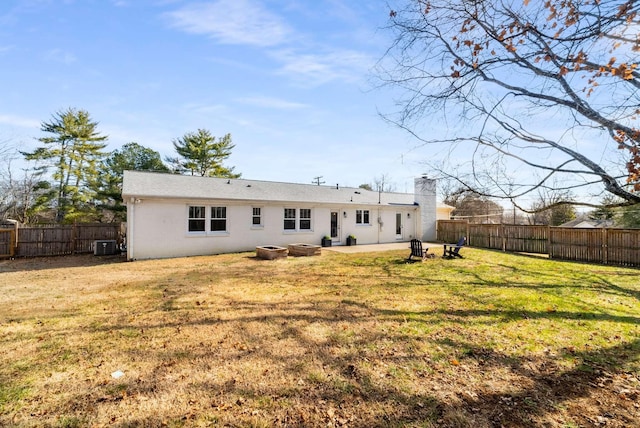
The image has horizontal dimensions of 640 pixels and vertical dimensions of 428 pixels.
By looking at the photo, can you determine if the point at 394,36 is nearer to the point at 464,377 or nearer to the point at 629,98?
the point at 629,98

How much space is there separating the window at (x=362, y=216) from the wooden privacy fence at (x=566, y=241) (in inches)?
267

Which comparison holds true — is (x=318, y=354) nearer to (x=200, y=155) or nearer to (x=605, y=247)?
(x=605, y=247)

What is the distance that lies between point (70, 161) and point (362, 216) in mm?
24906

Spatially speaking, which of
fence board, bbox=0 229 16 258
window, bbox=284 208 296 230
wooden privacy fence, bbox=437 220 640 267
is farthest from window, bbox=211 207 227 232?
wooden privacy fence, bbox=437 220 640 267

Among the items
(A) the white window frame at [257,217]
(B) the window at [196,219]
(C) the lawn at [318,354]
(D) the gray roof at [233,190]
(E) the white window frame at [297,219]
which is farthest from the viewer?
(E) the white window frame at [297,219]

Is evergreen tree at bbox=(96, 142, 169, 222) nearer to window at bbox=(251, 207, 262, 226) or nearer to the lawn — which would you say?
window at bbox=(251, 207, 262, 226)

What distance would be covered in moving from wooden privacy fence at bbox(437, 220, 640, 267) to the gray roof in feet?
21.5

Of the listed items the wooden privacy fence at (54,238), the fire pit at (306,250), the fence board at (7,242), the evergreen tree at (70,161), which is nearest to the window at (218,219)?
the fire pit at (306,250)

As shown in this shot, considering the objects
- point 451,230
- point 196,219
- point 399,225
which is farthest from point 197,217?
point 451,230

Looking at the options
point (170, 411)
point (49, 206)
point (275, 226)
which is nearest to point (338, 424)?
point (170, 411)

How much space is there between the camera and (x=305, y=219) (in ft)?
58.2

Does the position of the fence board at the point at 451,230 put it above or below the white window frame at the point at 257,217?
below

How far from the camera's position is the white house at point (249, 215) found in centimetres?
1312

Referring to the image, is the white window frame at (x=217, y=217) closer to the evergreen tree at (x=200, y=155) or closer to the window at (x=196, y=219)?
the window at (x=196, y=219)
